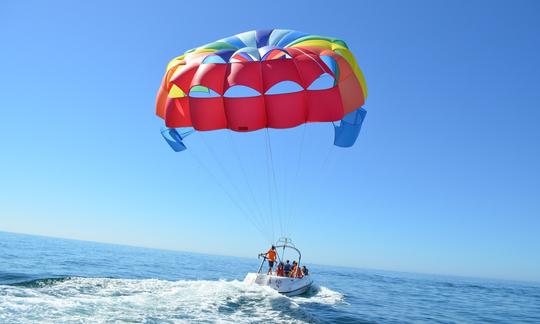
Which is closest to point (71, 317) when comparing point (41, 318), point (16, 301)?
point (41, 318)

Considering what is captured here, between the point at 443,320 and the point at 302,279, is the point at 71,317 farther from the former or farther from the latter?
the point at 443,320

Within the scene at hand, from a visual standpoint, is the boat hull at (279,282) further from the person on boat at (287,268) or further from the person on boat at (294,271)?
the person on boat at (287,268)

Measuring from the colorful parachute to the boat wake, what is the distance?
561cm

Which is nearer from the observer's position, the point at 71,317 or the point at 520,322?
the point at 71,317

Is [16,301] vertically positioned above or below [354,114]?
below

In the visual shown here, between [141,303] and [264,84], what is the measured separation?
7.90 m

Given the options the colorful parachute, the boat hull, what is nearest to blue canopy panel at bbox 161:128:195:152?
the colorful parachute

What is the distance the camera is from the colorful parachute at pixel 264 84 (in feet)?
41.5

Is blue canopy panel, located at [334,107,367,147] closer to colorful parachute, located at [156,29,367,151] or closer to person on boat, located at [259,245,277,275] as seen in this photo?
colorful parachute, located at [156,29,367,151]

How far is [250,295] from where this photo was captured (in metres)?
14.7

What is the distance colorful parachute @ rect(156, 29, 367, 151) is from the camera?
1265 centimetres

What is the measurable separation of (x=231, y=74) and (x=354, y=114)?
16.9 ft

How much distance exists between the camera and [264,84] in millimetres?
12625

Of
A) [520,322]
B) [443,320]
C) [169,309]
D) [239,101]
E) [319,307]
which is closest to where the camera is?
[169,309]
